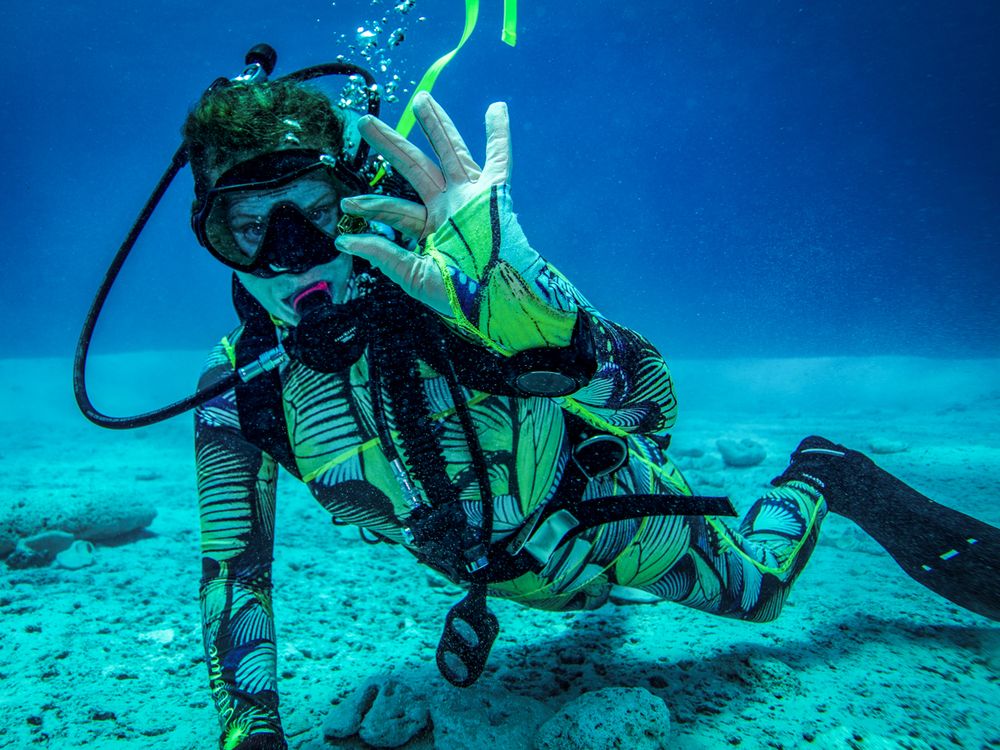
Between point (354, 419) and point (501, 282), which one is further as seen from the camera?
point (354, 419)

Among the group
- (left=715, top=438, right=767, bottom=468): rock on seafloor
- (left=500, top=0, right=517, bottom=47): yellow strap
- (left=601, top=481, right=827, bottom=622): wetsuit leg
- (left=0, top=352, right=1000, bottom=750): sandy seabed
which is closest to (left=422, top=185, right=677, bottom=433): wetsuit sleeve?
(left=601, top=481, right=827, bottom=622): wetsuit leg

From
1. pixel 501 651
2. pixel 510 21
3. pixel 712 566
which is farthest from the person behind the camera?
pixel 501 651

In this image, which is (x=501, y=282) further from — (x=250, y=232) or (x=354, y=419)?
(x=250, y=232)

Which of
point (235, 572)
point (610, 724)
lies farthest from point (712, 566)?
point (235, 572)

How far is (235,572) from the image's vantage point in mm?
1916

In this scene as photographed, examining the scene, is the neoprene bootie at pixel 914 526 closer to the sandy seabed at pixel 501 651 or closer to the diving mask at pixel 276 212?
the sandy seabed at pixel 501 651

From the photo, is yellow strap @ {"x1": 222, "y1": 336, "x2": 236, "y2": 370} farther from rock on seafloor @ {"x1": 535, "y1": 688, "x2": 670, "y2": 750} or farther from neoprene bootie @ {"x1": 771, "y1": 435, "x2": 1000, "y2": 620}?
neoprene bootie @ {"x1": 771, "y1": 435, "x2": 1000, "y2": 620}

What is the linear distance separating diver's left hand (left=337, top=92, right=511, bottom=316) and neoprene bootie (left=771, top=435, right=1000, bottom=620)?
9.81ft

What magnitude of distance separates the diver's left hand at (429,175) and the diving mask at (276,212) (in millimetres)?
510

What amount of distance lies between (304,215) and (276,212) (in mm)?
97

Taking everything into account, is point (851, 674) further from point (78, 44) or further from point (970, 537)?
point (78, 44)

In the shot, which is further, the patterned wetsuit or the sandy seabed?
the sandy seabed

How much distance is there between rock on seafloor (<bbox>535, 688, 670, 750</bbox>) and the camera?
163cm

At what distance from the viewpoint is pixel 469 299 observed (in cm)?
123
